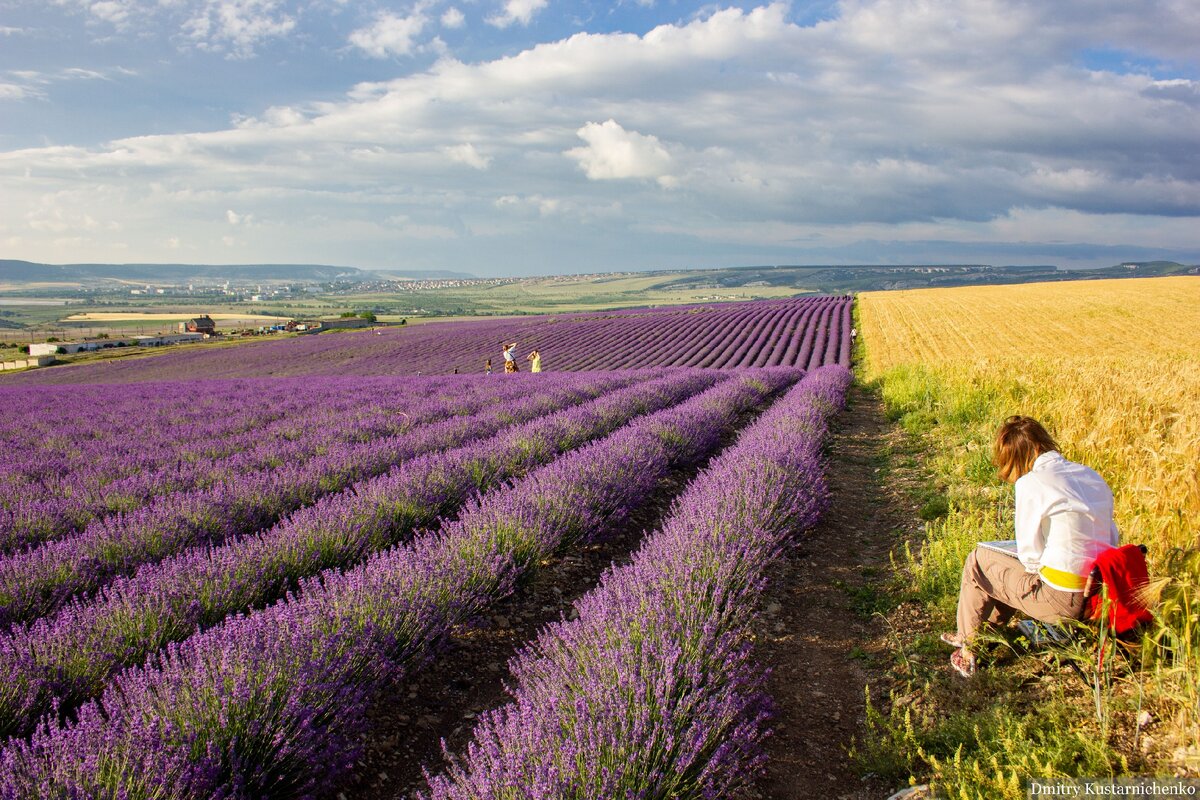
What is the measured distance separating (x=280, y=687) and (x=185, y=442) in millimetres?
6584

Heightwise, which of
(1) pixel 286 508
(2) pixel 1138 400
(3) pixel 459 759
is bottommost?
(3) pixel 459 759

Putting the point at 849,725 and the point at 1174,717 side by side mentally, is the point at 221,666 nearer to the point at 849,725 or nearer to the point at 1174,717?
the point at 849,725

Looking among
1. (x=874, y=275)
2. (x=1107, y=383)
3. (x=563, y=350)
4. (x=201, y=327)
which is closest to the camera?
(x=1107, y=383)

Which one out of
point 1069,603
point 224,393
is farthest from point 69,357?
point 1069,603

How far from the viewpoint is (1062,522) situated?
8.93 feet

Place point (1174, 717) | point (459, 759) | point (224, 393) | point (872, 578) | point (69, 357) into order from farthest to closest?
point (69, 357) → point (224, 393) → point (872, 578) → point (459, 759) → point (1174, 717)

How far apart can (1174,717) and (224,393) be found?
44.9 ft

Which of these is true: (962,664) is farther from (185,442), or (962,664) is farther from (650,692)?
(185,442)

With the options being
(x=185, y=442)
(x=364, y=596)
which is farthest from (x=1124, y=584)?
(x=185, y=442)

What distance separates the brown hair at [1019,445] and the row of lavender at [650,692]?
124 centimetres

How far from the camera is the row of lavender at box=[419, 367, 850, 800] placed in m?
1.91

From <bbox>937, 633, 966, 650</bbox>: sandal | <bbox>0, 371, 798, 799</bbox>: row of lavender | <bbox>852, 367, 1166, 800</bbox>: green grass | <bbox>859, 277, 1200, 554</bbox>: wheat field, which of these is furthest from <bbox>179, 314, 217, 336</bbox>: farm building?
<bbox>937, 633, 966, 650</bbox>: sandal

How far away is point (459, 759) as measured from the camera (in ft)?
8.87

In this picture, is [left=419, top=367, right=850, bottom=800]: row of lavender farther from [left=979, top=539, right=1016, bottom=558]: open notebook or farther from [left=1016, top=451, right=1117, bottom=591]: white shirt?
[left=1016, top=451, right=1117, bottom=591]: white shirt
